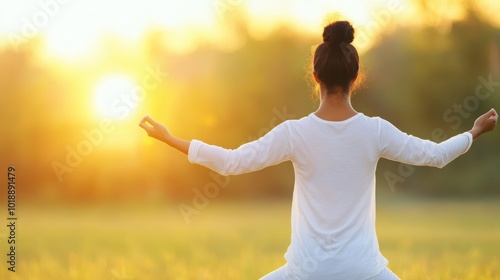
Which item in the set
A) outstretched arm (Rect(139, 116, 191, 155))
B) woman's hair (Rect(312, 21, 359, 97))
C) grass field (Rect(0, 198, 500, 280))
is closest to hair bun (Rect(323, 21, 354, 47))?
woman's hair (Rect(312, 21, 359, 97))

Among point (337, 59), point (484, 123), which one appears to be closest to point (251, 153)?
point (337, 59)

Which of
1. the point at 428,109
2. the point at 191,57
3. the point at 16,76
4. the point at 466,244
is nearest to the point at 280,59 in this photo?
the point at 191,57

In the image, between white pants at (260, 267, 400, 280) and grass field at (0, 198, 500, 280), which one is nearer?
white pants at (260, 267, 400, 280)

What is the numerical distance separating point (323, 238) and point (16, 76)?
15.1m

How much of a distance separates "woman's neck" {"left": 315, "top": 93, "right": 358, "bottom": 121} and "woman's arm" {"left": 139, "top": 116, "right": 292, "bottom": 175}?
0.66ft

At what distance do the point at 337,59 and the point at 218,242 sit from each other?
8.17 metres

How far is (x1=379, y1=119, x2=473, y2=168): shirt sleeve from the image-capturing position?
3752 mm

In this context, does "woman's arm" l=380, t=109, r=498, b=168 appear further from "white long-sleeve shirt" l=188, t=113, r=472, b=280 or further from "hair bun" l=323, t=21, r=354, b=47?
"hair bun" l=323, t=21, r=354, b=47

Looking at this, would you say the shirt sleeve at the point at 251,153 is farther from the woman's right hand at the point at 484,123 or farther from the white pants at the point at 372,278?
the woman's right hand at the point at 484,123

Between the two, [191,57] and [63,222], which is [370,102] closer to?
[191,57]

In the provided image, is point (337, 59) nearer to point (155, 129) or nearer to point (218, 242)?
point (155, 129)

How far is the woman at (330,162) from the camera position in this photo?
3695mm

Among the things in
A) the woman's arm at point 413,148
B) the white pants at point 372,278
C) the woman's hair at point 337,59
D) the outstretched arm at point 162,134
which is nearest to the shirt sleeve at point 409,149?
the woman's arm at point 413,148

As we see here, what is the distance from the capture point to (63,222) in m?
16.6
